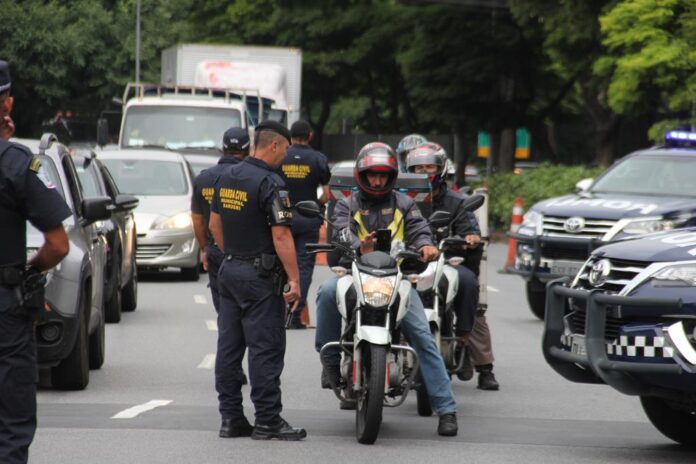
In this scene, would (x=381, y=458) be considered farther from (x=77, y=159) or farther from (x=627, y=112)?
(x=627, y=112)

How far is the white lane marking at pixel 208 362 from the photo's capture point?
12.5 meters

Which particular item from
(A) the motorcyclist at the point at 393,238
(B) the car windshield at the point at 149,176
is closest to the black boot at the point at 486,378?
(A) the motorcyclist at the point at 393,238

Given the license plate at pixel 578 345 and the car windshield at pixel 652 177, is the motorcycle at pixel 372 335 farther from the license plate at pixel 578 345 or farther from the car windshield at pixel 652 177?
the car windshield at pixel 652 177

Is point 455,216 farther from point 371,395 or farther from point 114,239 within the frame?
point 114,239

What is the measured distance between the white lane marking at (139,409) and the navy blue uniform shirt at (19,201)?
358cm

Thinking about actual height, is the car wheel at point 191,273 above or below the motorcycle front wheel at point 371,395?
below

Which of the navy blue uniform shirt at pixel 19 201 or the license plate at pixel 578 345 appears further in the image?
the license plate at pixel 578 345

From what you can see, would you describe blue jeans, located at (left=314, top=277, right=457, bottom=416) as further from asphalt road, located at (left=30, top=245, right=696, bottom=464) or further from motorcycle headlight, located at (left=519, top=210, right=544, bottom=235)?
motorcycle headlight, located at (left=519, top=210, right=544, bottom=235)

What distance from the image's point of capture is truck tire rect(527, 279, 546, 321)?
17.2 meters

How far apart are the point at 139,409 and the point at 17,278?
3980 mm

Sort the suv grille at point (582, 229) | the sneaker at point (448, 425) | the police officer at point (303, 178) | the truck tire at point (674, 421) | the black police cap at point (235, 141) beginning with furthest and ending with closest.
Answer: the suv grille at point (582, 229) → the police officer at point (303, 178) → the black police cap at point (235, 141) → the sneaker at point (448, 425) → the truck tire at point (674, 421)

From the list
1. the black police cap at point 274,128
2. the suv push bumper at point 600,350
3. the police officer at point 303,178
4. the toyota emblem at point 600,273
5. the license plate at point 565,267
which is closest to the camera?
the suv push bumper at point 600,350

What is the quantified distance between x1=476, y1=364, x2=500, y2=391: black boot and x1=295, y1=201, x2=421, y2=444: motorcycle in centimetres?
255

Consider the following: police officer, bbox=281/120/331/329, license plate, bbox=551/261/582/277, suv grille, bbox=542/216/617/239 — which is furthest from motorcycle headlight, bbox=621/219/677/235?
police officer, bbox=281/120/331/329
